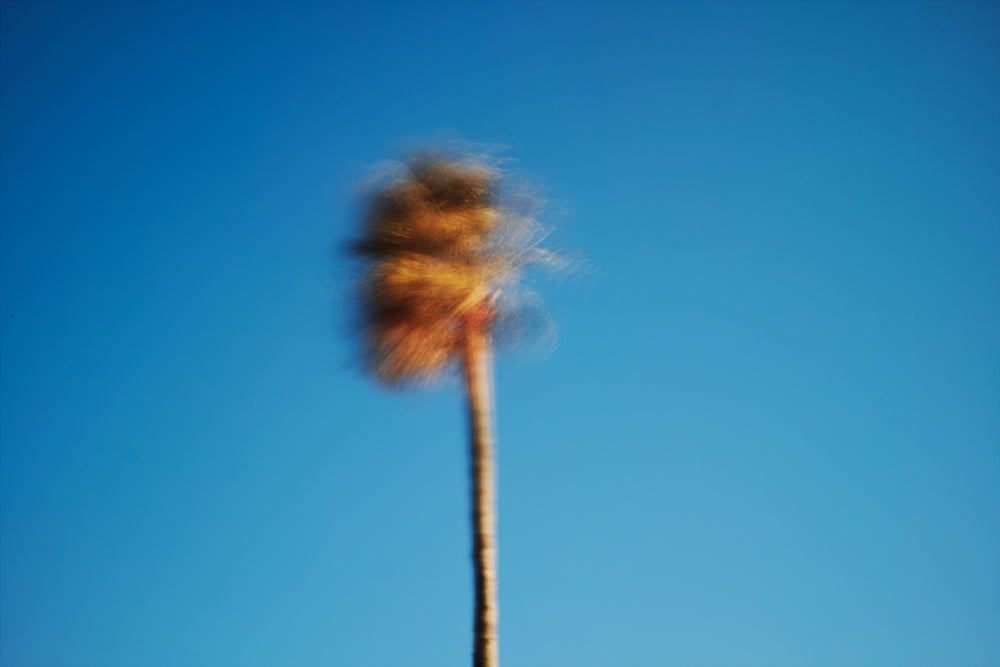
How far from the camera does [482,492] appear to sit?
26.0ft

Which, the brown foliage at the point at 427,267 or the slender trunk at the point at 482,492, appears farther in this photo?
the brown foliage at the point at 427,267

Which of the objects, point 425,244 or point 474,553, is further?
point 425,244

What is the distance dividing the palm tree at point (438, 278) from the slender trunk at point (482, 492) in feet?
0.04

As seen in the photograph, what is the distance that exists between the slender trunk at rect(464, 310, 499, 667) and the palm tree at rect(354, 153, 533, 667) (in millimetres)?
13

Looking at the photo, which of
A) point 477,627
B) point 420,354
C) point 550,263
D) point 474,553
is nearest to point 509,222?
point 550,263

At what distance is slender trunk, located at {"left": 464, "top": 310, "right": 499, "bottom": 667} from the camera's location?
7.29 meters

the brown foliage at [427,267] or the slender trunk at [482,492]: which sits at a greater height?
the brown foliage at [427,267]

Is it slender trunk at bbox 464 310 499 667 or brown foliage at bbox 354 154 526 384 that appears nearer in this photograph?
slender trunk at bbox 464 310 499 667

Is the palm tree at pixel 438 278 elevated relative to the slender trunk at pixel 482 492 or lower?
elevated

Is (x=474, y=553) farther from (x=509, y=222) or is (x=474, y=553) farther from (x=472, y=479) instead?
(x=509, y=222)

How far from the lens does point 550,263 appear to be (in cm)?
912

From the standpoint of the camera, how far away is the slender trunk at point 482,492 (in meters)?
7.29

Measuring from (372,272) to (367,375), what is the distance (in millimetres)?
1165

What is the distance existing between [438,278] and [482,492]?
7.65 ft
